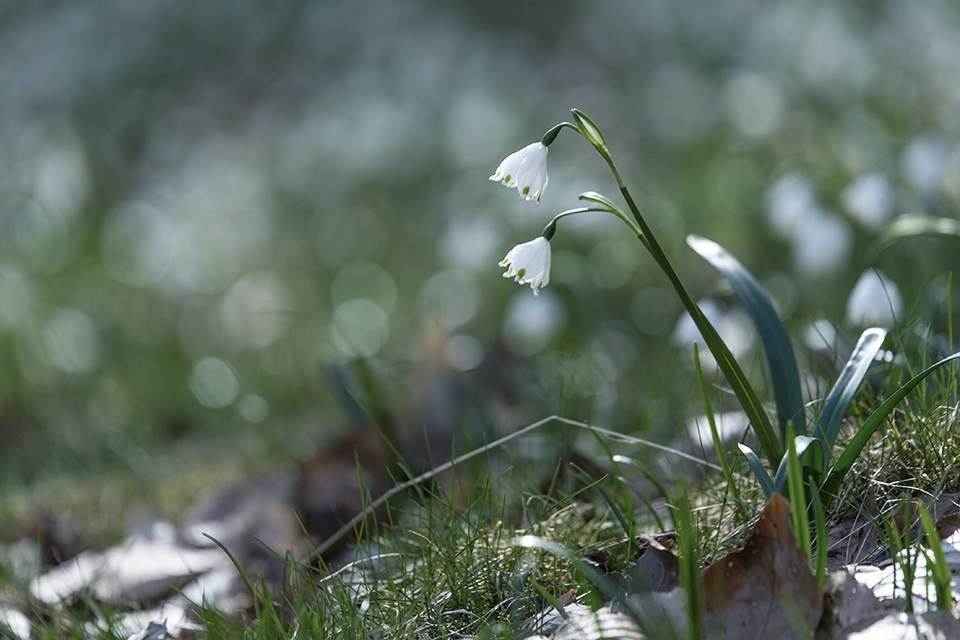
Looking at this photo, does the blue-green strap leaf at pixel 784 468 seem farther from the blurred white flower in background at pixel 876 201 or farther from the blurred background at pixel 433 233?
the blurred white flower in background at pixel 876 201

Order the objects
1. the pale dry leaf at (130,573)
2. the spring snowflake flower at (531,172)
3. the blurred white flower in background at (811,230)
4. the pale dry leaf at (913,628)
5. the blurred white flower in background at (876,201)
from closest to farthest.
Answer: the pale dry leaf at (913,628) → the spring snowflake flower at (531,172) → the pale dry leaf at (130,573) → the blurred white flower in background at (876,201) → the blurred white flower in background at (811,230)

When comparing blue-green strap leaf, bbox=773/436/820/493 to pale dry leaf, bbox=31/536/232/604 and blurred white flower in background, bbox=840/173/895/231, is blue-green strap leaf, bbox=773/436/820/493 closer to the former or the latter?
pale dry leaf, bbox=31/536/232/604

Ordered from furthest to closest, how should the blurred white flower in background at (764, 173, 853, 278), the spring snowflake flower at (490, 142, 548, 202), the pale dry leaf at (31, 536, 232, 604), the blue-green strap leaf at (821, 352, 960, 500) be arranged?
the blurred white flower in background at (764, 173, 853, 278), the pale dry leaf at (31, 536, 232, 604), the spring snowflake flower at (490, 142, 548, 202), the blue-green strap leaf at (821, 352, 960, 500)

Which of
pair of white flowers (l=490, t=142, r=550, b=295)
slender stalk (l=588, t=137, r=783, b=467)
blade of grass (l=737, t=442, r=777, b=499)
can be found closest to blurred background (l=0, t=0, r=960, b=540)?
slender stalk (l=588, t=137, r=783, b=467)

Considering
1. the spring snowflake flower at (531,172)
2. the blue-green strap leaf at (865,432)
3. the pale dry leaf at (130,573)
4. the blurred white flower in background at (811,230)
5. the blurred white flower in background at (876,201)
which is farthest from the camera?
the blurred white flower in background at (811,230)

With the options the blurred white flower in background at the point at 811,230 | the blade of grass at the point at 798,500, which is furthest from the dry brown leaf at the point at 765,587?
the blurred white flower in background at the point at 811,230

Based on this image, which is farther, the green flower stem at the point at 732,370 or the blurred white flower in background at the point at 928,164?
the blurred white flower in background at the point at 928,164
